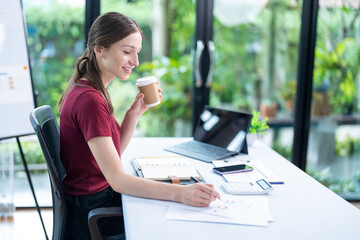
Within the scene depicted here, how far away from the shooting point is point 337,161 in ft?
10.7

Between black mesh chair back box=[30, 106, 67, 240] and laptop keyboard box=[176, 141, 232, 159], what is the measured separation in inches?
26.2

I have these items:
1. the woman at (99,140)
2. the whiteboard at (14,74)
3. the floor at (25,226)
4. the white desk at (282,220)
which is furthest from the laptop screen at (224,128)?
the floor at (25,226)

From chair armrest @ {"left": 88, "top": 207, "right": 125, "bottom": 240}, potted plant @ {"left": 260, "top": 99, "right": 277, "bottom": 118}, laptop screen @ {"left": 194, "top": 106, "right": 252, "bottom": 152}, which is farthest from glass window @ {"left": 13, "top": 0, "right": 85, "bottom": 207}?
chair armrest @ {"left": 88, "top": 207, "right": 125, "bottom": 240}

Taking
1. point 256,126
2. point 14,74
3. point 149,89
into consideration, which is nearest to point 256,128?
point 256,126

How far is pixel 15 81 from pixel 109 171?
131 cm

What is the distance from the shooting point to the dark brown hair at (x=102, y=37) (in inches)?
57.9

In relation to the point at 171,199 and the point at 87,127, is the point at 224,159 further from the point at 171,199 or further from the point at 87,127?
the point at 87,127

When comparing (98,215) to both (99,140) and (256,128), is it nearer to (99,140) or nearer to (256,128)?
(99,140)

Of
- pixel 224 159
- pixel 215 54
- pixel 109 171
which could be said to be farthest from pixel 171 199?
pixel 215 54

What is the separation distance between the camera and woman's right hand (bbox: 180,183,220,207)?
47.6 inches

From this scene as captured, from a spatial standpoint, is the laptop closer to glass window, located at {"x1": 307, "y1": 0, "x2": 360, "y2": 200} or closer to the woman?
the woman

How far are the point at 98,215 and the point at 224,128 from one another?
0.87 m

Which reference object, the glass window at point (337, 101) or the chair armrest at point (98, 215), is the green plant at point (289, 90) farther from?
the chair armrest at point (98, 215)

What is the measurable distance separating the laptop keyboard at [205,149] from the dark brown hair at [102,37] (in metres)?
0.57
